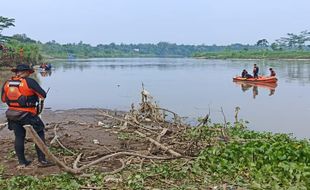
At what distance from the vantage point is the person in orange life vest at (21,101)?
23.2 ft

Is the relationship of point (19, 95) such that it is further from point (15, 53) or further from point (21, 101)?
point (15, 53)

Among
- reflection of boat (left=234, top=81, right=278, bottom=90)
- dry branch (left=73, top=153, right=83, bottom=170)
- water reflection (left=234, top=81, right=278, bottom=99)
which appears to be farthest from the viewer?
reflection of boat (left=234, top=81, right=278, bottom=90)

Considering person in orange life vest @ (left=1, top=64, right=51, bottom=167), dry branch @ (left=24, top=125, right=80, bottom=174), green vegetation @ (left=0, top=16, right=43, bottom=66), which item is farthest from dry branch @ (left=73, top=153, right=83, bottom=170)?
green vegetation @ (left=0, top=16, right=43, bottom=66)

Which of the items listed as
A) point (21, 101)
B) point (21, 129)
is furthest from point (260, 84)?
point (21, 101)

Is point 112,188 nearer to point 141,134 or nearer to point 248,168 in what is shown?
point 248,168

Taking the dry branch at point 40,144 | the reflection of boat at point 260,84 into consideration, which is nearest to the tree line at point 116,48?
the reflection of boat at point 260,84

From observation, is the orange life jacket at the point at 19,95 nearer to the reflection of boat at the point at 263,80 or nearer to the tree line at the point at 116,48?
the reflection of boat at the point at 263,80

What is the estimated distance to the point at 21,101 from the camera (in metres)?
7.05

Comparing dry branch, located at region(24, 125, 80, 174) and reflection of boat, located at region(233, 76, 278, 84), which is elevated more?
dry branch, located at region(24, 125, 80, 174)

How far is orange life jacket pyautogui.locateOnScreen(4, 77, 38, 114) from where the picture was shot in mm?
7051

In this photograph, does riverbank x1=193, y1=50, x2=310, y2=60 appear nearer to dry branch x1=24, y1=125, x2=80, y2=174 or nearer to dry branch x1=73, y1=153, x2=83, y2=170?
dry branch x1=73, y1=153, x2=83, y2=170

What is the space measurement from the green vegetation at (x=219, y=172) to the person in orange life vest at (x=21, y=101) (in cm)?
92

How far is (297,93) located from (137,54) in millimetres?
130682

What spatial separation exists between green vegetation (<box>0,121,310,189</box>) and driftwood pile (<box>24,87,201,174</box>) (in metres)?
0.18
